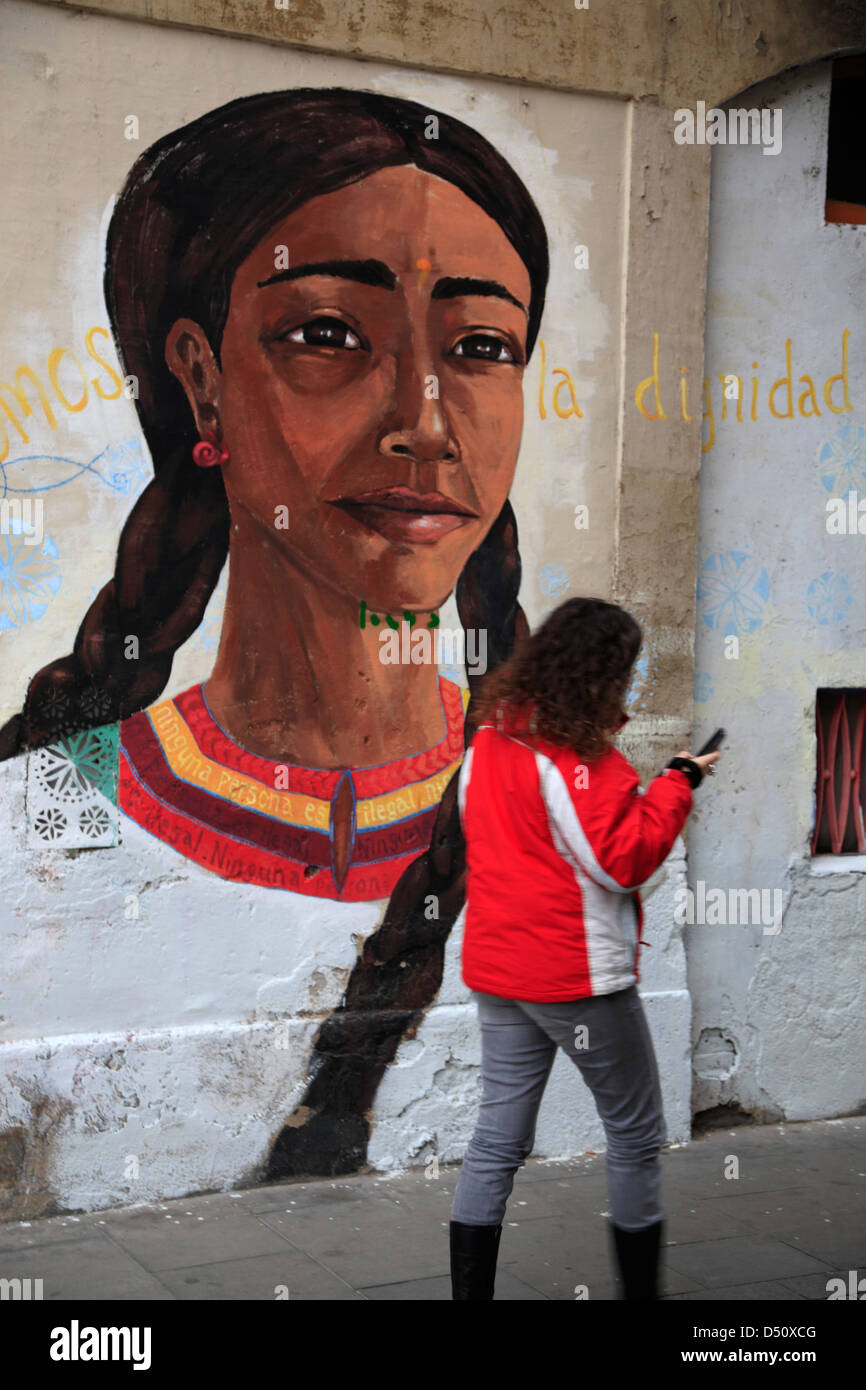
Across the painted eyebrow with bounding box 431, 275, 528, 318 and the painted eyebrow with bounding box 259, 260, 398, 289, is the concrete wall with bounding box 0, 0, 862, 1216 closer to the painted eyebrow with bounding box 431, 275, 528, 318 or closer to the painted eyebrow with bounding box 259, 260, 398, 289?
the painted eyebrow with bounding box 431, 275, 528, 318

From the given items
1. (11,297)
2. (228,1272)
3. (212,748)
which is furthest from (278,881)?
(11,297)

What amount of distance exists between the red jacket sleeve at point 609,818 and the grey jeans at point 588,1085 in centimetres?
32

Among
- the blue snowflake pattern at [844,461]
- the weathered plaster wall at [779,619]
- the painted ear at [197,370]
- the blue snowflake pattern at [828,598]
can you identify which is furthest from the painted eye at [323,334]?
the blue snowflake pattern at [828,598]

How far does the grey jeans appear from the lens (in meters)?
3.54

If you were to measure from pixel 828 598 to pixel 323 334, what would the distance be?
94.4 inches

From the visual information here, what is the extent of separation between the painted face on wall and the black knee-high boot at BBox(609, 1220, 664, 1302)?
2.54 meters

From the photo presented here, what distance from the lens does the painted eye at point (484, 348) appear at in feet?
17.8

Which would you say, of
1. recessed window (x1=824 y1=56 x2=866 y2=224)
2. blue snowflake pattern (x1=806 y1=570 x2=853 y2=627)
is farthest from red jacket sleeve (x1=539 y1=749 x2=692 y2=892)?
recessed window (x1=824 y1=56 x2=866 y2=224)

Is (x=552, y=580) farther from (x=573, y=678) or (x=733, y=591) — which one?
(x=573, y=678)

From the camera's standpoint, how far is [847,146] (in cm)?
621

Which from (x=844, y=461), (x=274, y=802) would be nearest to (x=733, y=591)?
(x=844, y=461)

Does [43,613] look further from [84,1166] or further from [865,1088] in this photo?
[865,1088]

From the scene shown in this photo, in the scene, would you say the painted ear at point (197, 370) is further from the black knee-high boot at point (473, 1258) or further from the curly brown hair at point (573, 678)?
the black knee-high boot at point (473, 1258)

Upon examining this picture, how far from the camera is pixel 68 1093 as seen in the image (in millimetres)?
4844
